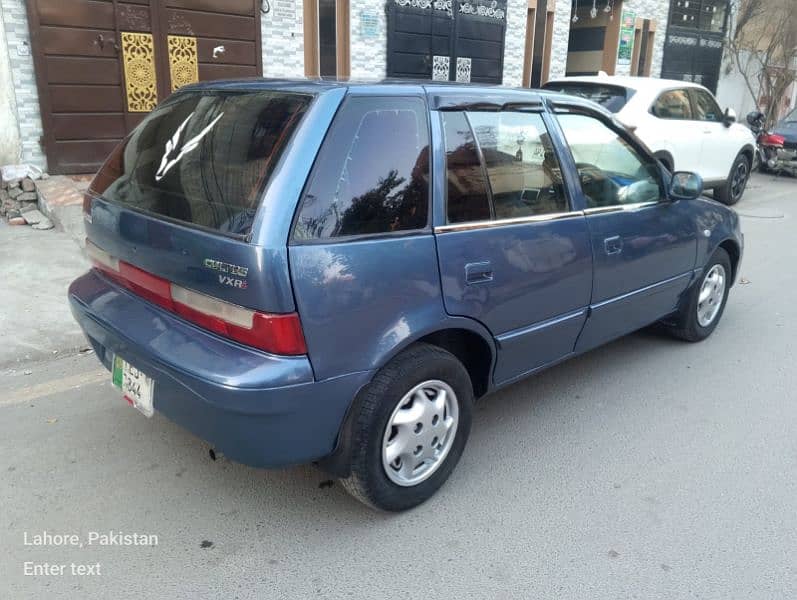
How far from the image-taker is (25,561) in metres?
2.48

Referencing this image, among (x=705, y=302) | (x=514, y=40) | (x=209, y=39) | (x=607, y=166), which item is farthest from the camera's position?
(x=514, y=40)

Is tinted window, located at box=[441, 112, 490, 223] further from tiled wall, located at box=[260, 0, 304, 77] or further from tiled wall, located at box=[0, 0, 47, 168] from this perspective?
tiled wall, located at box=[260, 0, 304, 77]

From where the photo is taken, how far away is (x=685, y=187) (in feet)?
13.0

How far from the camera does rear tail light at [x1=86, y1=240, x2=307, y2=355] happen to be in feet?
7.47

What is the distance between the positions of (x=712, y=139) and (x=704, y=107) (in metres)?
0.46

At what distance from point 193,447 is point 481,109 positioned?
2.08 metres

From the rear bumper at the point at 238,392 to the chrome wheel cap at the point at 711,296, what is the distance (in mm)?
3057

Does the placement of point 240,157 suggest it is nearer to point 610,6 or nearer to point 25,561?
point 25,561

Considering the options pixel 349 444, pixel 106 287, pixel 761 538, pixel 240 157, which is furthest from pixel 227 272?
pixel 761 538

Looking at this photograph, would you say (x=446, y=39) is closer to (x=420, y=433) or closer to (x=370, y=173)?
(x=370, y=173)

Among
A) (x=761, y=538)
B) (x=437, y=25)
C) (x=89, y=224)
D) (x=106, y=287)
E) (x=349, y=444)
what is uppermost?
(x=437, y=25)

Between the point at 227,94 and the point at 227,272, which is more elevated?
the point at 227,94

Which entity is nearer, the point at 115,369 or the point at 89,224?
the point at 115,369

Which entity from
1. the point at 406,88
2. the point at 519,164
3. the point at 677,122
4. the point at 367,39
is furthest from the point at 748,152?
the point at 406,88
